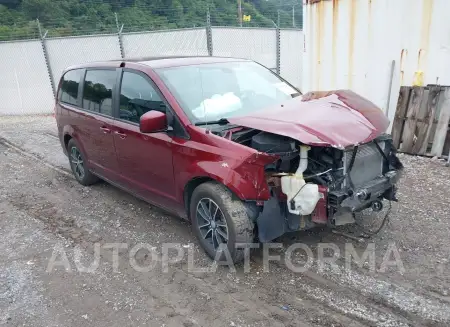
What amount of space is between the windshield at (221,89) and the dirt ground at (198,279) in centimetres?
137

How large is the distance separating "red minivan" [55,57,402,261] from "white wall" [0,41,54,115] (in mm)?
9406

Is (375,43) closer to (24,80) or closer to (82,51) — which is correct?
(82,51)

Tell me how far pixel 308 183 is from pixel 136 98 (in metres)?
2.07

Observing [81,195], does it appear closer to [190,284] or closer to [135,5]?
[190,284]

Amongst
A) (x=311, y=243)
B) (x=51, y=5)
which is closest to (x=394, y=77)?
(x=311, y=243)

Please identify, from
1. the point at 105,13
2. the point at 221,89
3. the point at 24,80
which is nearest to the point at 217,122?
the point at 221,89

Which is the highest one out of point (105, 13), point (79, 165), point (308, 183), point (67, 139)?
point (105, 13)

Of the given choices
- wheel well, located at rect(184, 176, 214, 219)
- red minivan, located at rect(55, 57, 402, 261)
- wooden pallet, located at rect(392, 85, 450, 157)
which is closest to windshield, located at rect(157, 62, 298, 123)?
red minivan, located at rect(55, 57, 402, 261)

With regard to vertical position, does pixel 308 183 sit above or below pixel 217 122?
below

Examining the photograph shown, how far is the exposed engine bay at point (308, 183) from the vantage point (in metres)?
3.26

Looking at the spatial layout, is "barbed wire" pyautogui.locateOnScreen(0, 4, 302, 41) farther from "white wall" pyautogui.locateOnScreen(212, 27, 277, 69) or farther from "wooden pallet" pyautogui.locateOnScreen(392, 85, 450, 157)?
"wooden pallet" pyautogui.locateOnScreen(392, 85, 450, 157)

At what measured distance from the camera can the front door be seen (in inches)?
155

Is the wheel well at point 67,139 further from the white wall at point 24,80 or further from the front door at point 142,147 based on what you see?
the white wall at point 24,80

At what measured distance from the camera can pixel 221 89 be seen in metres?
4.12
